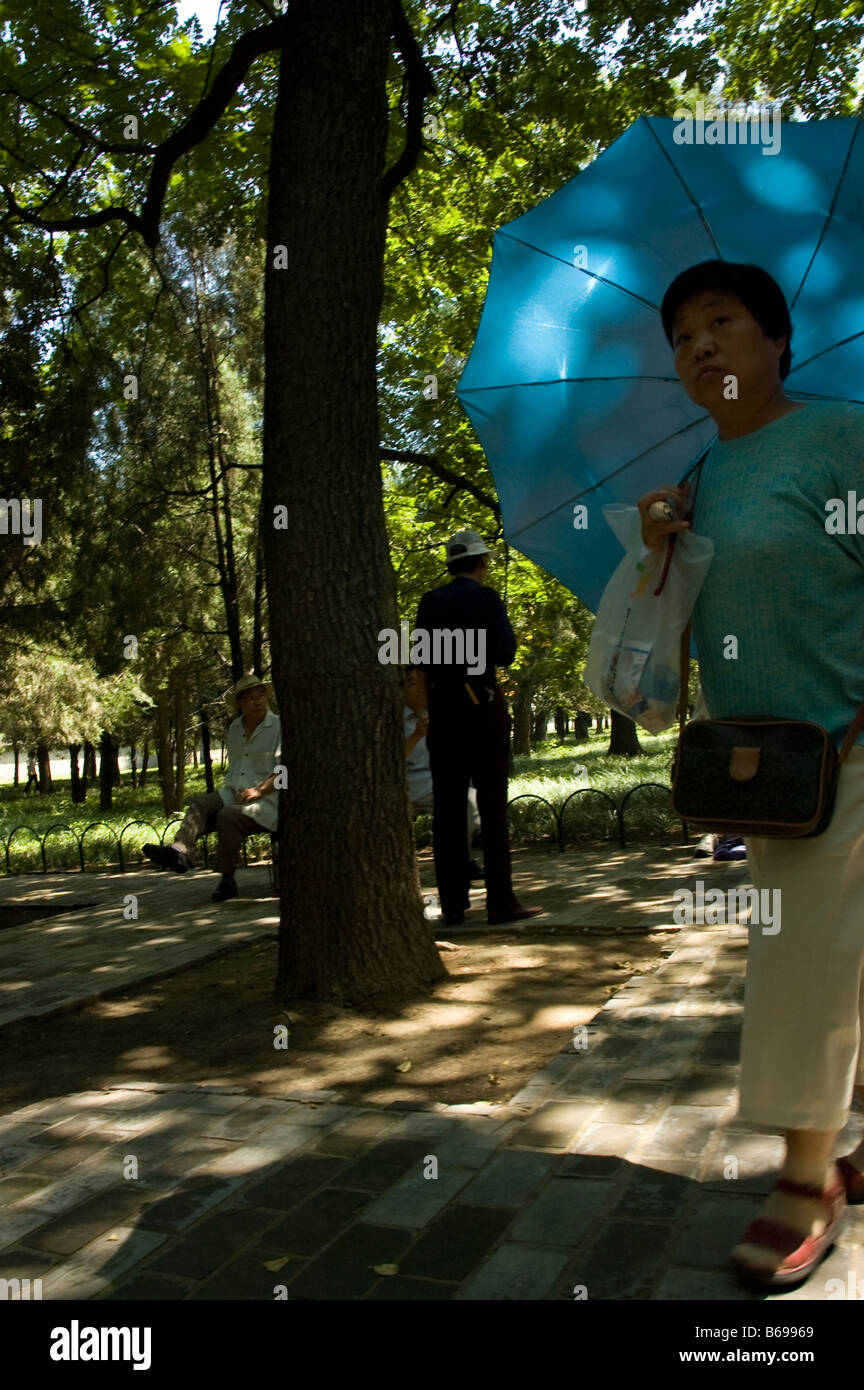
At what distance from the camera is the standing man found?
6.98 m

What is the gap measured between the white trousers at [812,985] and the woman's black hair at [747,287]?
1.10 m

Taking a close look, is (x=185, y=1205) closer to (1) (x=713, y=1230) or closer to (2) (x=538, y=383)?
(1) (x=713, y=1230)

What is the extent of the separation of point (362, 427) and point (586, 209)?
1881mm

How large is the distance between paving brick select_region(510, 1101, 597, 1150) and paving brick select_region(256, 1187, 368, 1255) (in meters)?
0.56

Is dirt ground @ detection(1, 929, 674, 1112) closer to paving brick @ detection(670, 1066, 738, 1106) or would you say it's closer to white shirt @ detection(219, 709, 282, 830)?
paving brick @ detection(670, 1066, 738, 1106)

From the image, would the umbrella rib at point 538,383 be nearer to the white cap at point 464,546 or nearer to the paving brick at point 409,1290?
the paving brick at point 409,1290

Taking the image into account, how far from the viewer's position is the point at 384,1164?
3.49m

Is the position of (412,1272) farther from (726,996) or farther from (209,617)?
(209,617)

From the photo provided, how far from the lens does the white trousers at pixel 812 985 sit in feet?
8.96

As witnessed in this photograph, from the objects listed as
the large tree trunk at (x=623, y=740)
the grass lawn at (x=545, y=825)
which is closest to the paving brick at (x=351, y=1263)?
the grass lawn at (x=545, y=825)

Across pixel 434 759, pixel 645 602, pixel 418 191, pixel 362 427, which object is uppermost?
pixel 418 191

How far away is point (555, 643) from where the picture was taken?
22672mm

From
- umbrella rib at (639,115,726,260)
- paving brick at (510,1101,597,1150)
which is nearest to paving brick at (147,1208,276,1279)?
paving brick at (510,1101,597,1150)
